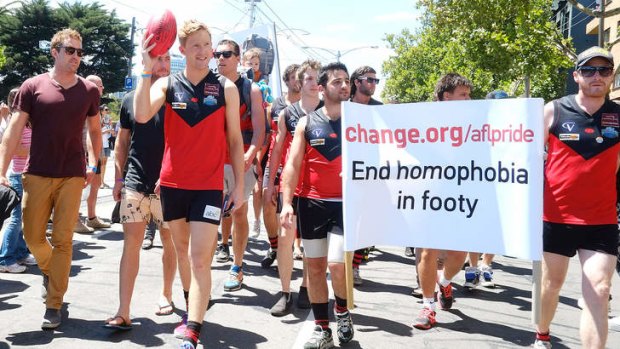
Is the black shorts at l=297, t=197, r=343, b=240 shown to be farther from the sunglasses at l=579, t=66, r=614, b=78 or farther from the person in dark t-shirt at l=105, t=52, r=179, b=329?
the sunglasses at l=579, t=66, r=614, b=78

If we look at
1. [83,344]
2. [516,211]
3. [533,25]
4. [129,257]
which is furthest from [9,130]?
[533,25]

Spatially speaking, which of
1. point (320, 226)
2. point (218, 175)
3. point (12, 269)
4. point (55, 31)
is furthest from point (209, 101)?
point (55, 31)

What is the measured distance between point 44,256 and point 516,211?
3401 mm

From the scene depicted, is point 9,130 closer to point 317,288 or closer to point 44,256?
point 44,256

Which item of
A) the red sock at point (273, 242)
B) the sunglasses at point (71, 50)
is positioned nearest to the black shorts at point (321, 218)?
the sunglasses at point (71, 50)

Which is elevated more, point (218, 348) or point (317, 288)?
point (317, 288)

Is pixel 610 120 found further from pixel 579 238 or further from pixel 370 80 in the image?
pixel 370 80

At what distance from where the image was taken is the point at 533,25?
57.8ft

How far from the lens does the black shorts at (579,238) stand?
3.76 meters

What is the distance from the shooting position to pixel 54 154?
4.50 m

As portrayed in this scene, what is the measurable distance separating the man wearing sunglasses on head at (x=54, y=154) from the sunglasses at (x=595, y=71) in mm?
3502

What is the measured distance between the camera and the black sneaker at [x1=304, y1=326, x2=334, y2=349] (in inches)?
161

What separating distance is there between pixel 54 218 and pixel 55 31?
2292 inches

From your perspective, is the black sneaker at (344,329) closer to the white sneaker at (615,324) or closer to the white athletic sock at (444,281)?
the white athletic sock at (444,281)
